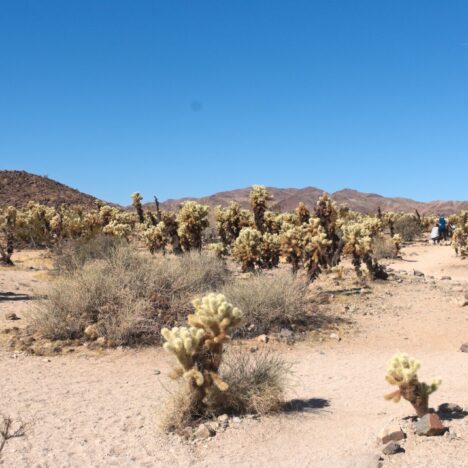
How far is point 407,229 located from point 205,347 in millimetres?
35258

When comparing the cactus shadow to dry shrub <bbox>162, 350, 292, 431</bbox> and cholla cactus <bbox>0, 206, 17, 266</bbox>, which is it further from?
cholla cactus <bbox>0, 206, 17, 266</bbox>

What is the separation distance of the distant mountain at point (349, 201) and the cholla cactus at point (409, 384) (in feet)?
283

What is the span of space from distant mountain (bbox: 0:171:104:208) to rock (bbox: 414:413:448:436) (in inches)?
2015

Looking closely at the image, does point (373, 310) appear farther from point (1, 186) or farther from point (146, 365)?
point (1, 186)

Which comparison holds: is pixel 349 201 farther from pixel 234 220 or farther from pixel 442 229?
pixel 234 220

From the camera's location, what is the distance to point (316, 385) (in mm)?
7695

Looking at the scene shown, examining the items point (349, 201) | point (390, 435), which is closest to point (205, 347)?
point (390, 435)

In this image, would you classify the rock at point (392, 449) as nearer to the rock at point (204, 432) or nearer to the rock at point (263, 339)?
the rock at point (204, 432)

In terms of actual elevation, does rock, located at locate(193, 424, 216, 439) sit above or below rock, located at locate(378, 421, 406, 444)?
below

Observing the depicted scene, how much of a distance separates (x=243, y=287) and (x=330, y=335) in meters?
2.16

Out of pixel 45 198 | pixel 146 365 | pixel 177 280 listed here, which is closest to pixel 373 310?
pixel 177 280

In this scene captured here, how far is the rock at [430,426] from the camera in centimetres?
488

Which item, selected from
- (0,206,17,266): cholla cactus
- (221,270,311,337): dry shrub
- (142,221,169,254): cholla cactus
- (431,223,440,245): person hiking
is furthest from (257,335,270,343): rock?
(431,223,440,245): person hiking

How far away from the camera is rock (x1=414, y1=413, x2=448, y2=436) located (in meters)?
4.88
